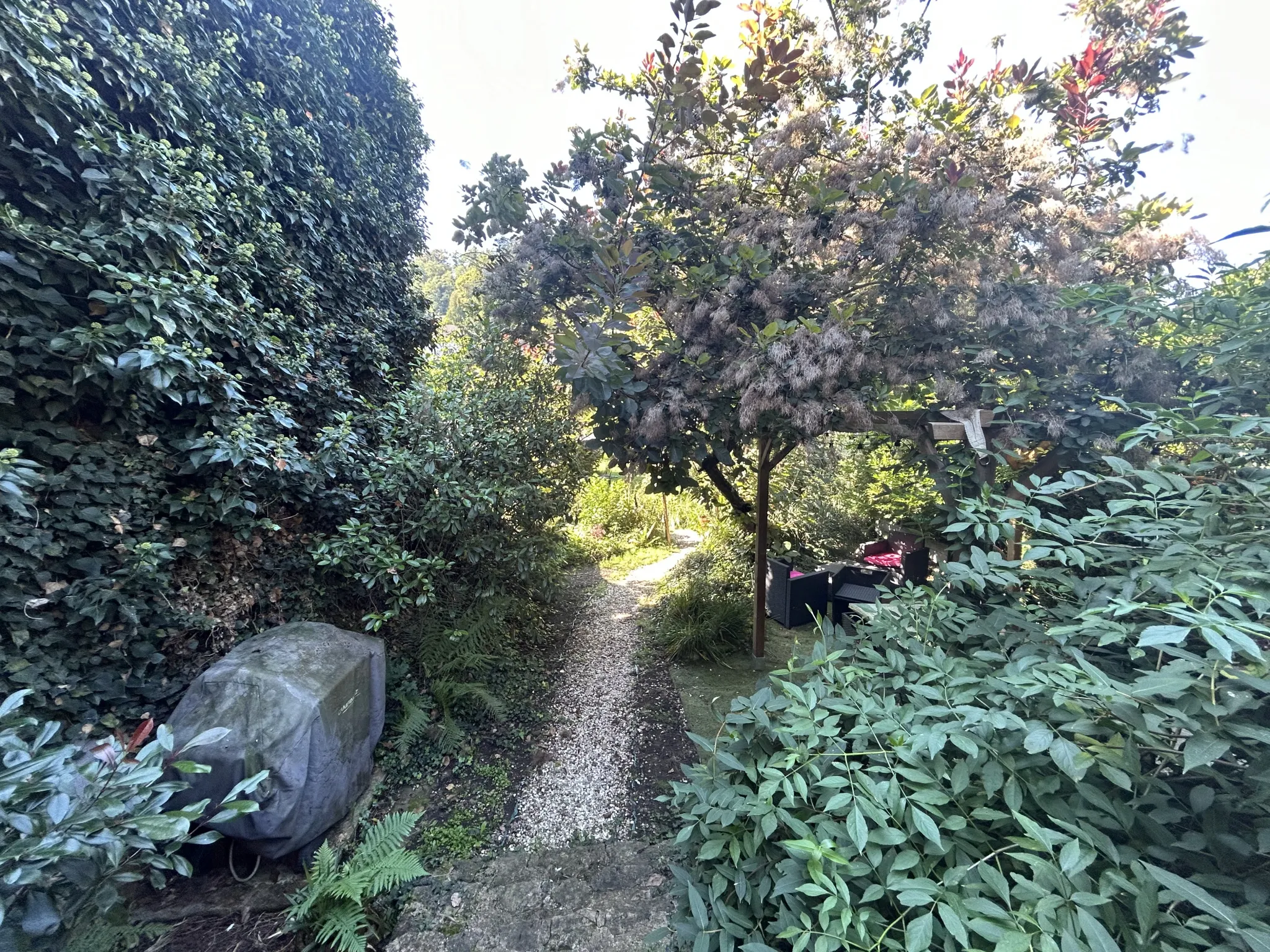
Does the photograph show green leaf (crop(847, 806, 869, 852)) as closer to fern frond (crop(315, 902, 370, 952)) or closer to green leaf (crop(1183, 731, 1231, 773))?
green leaf (crop(1183, 731, 1231, 773))

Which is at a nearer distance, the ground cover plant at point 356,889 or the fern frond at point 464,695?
the ground cover plant at point 356,889

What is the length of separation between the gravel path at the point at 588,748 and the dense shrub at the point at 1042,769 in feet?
4.78

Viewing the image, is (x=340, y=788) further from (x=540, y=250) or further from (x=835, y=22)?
(x=835, y=22)

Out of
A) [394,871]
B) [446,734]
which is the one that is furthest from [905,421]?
[446,734]

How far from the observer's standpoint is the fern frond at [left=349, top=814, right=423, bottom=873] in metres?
1.96

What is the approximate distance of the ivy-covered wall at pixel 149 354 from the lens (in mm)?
1867

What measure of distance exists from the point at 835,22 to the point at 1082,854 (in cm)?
424

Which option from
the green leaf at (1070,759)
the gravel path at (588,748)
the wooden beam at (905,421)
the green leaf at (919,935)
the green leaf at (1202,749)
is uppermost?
the wooden beam at (905,421)

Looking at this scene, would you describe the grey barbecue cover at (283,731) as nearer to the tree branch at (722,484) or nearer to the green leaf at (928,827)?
the green leaf at (928,827)

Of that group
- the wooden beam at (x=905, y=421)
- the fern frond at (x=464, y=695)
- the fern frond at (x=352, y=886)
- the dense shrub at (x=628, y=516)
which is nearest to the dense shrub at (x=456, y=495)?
the fern frond at (x=464, y=695)

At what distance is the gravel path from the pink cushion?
2.58m

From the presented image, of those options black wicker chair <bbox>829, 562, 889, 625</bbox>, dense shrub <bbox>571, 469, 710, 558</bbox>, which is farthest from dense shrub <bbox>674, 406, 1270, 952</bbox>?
dense shrub <bbox>571, 469, 710, 558</bbox>

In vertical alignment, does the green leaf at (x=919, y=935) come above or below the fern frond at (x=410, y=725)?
above

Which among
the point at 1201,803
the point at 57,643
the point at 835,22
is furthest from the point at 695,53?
the point at 57,643
